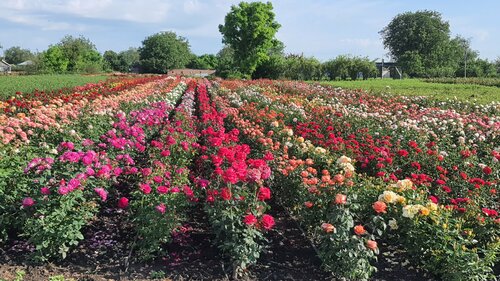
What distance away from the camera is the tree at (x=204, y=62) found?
105938 mm

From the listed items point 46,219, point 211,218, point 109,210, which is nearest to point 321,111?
point 109,210

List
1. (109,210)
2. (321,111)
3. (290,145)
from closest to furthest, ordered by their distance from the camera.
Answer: (109,210) < (290,145) < (321,111)

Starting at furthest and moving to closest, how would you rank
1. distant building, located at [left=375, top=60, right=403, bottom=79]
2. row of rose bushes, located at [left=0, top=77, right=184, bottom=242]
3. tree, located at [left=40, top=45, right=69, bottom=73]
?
tree, located at [left=40, top=45, right=69, bottom=73]
distant building, located at [left=375, top=60, right=403, bottom=79]
row of rose bushes, located at [left=0, top=77, right=184, bottom=242]

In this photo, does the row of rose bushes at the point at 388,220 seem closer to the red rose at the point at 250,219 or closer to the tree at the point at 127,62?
the red rose at the point at 250,219

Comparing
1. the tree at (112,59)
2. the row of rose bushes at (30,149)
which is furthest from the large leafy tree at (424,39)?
the row of rose bushes at (30,149)

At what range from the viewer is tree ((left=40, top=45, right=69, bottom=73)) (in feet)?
222

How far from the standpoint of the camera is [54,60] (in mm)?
68812

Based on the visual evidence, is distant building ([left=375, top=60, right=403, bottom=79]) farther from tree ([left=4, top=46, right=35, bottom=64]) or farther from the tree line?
tree ([left=4, top=46, right=35, bottom=64])

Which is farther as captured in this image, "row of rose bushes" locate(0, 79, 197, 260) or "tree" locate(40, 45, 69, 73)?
"tree" locate(40, 45, 69, 73)

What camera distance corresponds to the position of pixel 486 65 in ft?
234

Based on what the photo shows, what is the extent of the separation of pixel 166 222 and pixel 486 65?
78.2 m

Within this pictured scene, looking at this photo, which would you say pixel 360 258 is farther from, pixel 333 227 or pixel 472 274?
pixel 472 274

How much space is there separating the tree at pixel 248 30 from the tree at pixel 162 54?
114ft

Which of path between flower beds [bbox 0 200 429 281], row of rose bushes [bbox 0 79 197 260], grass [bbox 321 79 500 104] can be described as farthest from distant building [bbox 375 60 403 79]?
row of rose bushes [bbox 0 79 197 260]
